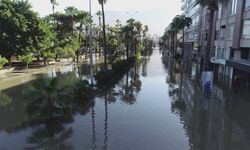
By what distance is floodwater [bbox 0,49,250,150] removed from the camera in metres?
14.5

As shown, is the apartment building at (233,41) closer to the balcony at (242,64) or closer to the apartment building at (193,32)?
the balcony at (242,64)

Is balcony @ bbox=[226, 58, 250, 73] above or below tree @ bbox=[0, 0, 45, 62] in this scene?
below

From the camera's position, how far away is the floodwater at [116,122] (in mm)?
14500

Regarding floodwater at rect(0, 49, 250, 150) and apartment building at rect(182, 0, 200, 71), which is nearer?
floodwater at rect(0, 49, 250, 150)

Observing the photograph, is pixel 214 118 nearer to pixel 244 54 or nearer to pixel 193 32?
pixel 244 54

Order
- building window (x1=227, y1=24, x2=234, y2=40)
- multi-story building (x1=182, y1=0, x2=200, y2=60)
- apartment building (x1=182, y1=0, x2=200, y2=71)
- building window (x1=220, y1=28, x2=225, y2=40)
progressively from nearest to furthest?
1. building window (x1=227, y1=24, x2=234, y2=40)
2. building window (x1=220, y1=28, x2=225, y2=40)
3. apartment building (x1=182, y1=0, x2=200, y2=71)
4. multi-story building (x1=182, y1=0, x2=200, y2=60)

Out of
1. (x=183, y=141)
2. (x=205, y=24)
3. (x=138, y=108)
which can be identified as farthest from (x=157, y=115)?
(x=205, y=24)

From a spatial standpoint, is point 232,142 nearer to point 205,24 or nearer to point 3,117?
point 3,117

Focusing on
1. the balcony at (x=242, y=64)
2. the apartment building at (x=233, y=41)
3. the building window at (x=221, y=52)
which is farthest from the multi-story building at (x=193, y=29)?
the balcony at (x=242, y=64)

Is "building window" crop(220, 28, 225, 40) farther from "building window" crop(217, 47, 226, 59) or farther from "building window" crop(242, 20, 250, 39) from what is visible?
"building window" crop(242, 20, 250, 39)

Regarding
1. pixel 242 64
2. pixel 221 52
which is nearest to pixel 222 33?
pixel 221 52

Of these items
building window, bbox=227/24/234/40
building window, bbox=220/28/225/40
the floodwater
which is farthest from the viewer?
building window, bbox=220/28/225/40

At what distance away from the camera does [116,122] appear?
18.1 m

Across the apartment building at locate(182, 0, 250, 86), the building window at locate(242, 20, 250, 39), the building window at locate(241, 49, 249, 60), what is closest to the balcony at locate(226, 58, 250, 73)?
the apartment building at locate(182, 0, 250, 86)
